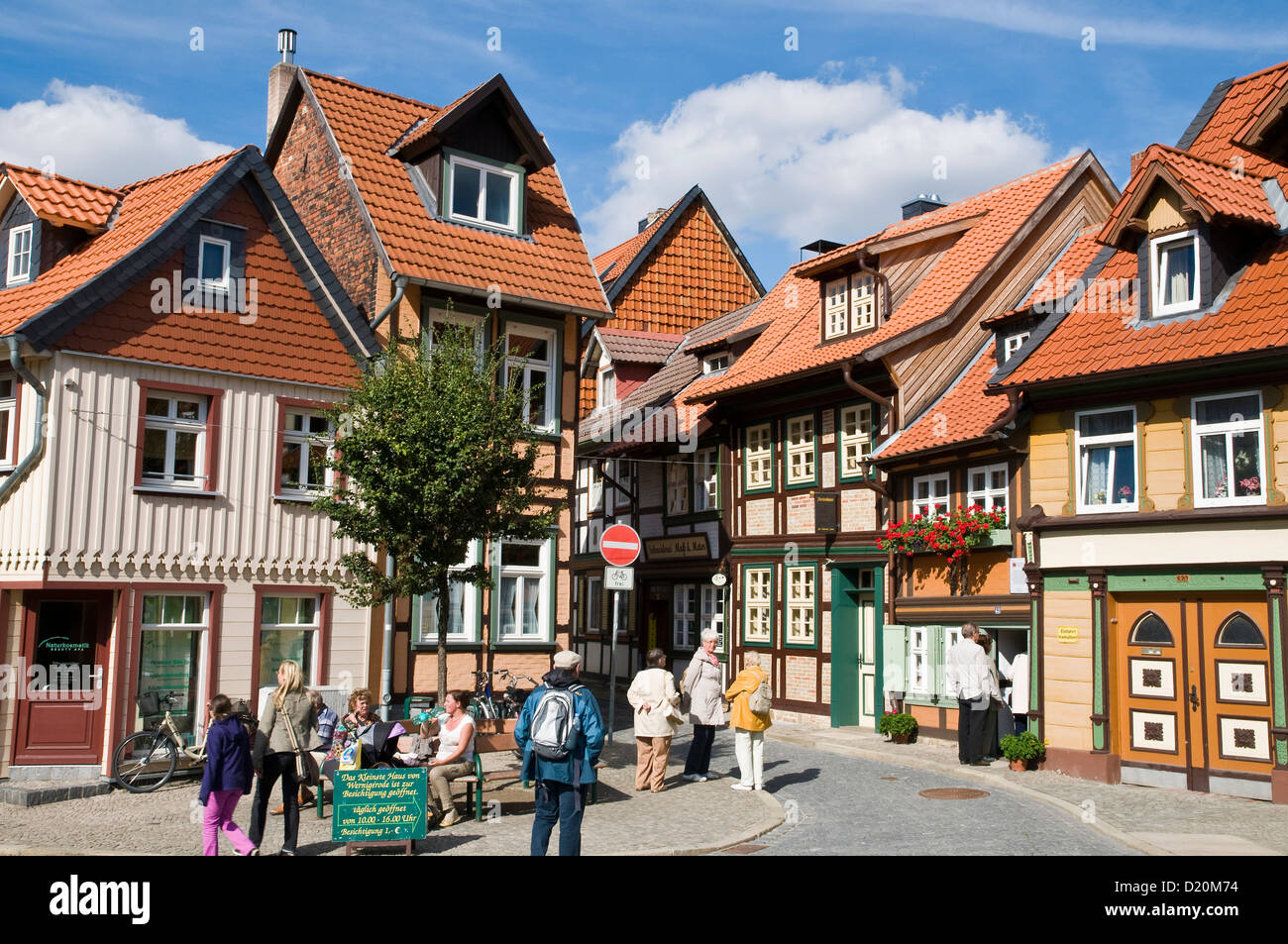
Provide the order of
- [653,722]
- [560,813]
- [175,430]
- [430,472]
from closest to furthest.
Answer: [560,813] < [430,472] < [653,722] < [175,430]

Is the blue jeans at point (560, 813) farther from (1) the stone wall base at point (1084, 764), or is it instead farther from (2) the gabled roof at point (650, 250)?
(2) the gabled roof at point (650, 250)

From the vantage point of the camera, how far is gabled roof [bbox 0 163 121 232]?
58.6 feet

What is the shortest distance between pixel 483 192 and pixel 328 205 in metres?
2.65

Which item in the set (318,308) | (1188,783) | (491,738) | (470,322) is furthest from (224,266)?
(1188,783)

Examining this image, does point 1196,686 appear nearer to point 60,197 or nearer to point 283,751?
point 283,751

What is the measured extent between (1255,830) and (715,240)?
24.9 metres

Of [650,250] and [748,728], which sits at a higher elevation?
[650,250]

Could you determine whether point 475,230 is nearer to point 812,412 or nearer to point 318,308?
point 318,308

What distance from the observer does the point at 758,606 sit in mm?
25078

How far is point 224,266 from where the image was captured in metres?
17.6

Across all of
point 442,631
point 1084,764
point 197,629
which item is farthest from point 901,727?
point 197,629

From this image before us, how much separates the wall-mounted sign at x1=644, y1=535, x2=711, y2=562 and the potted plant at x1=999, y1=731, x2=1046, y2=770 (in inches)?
407

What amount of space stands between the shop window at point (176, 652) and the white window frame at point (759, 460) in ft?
38.8

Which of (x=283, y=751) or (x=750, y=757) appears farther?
(x=750, y=757)
